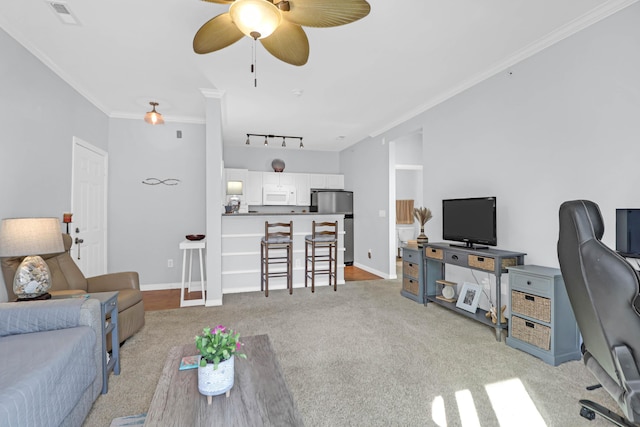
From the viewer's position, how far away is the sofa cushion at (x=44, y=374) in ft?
4.27

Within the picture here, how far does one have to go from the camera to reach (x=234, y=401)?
1.40 m

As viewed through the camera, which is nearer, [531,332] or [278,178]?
[531,332]

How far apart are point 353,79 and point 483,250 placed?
7.86 feet

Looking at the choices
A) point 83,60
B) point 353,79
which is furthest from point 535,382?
point 83,60

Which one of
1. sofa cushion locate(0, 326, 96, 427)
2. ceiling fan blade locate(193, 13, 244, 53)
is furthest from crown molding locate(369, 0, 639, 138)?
sofa cushion locate(0, 326, 96, 427)

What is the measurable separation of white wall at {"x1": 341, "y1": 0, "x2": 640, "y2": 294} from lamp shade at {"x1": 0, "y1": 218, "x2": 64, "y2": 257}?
4119 millimetres

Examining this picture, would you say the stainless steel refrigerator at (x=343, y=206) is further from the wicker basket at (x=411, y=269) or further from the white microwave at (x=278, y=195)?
the wicker basket at (x=411, y=269)

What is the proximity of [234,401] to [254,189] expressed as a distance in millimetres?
5990

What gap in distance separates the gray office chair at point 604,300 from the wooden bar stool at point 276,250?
356 centimetres

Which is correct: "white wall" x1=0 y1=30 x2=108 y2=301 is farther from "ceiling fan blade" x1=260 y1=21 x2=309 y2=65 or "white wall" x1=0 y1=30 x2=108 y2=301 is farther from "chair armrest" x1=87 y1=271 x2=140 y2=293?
"ceiling fan blade" x1=260 y1=21 x2=309 y2=65

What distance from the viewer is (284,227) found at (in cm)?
503

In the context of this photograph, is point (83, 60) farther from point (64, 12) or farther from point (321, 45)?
point (321, 45)

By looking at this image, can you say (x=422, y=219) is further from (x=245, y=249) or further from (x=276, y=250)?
(x=245, y=249)

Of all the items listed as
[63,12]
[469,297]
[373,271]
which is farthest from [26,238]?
[373,271]
